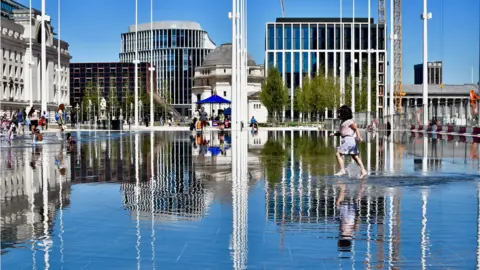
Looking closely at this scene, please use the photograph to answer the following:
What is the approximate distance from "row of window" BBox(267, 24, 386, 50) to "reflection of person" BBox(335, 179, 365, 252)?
130 meters

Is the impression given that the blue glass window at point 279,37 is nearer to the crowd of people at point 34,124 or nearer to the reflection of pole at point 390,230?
the crowd of people at point 34,124

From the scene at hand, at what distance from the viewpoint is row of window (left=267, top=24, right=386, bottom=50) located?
5497 inches

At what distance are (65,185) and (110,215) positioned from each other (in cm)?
439

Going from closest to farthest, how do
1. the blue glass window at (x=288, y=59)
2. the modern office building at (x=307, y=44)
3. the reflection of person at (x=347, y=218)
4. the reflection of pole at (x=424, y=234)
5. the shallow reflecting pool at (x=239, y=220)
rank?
the reflection of pole at (x=424, y=234)
the shallow reflecting pool at (x=239, y=220)
the reflection of person at (x=347, y=218)
the modern office building at (x=307, y=44)
the blue glass window at (x=288, y=59)

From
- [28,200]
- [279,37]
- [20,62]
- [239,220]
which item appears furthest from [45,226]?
[279,37]

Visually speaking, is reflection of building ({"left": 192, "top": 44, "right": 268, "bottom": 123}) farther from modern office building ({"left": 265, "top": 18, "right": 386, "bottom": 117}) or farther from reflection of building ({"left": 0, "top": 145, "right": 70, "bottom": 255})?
reflection of building ({"left": 0, "top": 145, "right": 70, "bottom": 255})

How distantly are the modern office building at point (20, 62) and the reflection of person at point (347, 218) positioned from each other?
99730 millimetres

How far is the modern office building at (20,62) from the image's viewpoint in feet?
369

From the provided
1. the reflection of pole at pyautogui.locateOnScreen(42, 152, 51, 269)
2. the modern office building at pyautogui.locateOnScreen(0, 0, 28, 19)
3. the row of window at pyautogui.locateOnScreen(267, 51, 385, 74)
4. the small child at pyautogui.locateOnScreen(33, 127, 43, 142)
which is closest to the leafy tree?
the row of window at pyautogui.locateOnScreen(267, 51, 385, 74)

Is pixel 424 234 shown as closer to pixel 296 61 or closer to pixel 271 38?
pixel 271 38

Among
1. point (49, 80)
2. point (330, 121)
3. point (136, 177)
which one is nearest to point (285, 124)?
point (330, 121)

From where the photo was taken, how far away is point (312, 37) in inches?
5556

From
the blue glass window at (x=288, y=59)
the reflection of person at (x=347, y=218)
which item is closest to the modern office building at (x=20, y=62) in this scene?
the blue glass window at (x=288, y=59)

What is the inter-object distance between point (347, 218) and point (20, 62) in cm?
11938
